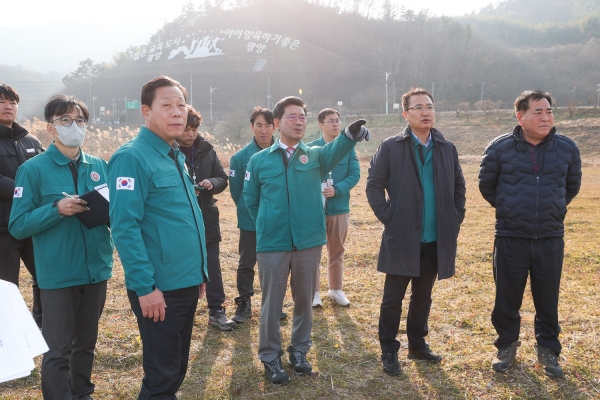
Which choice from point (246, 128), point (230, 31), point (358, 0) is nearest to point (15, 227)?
point (246, 128)

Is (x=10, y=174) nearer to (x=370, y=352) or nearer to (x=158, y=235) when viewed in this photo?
(x=158, y=235)

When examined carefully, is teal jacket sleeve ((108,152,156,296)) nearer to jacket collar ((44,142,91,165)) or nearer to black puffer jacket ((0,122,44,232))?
jacket collar ((44,142,91,165))

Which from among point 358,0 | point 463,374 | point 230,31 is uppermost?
point 358,0

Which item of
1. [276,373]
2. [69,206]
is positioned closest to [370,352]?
[276,373]

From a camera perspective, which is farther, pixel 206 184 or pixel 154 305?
pixel 206 184

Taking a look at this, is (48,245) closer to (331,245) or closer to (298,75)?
(331,245)

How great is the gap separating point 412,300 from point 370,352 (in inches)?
23.7

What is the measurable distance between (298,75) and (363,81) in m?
10.8

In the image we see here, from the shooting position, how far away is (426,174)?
3785 mm

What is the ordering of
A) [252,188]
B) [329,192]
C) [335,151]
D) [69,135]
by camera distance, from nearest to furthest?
[69,135] → [335,151] → [252,188] → [329,192]

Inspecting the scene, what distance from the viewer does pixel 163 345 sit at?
260cm

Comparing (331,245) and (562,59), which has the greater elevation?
(562,59)

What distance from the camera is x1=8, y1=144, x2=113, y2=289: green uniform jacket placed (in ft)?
9.51

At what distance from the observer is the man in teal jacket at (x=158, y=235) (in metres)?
2.47
